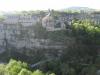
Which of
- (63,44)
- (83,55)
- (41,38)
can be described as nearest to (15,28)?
(41,38)

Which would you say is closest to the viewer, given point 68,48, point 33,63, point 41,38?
point 33,63

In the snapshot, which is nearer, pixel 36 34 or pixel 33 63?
pixel 33 63

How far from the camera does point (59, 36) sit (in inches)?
1035

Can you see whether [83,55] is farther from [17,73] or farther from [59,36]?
[17,73]

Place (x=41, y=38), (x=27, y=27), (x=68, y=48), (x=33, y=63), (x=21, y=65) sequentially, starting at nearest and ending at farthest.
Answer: (x=21, y=65)
(x=33, y=63)
(x=68, y=48)
(x=41, y=38)
(x=27, y=27)

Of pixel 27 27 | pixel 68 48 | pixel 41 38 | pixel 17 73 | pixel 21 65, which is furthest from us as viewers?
pixel 27 27

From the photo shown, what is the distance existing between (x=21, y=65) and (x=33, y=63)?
307cm

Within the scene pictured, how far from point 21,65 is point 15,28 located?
831 centimetres

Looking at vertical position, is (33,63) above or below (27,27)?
below

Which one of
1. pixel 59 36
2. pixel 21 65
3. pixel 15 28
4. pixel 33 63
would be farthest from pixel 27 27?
pixel 21 65

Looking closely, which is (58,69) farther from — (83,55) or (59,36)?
(59,36)

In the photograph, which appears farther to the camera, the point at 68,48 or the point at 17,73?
the point at 68,48

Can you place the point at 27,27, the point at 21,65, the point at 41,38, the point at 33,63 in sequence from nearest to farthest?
the point at 21,65, the point at 33,63, the point at 41,38, the point at 27,27

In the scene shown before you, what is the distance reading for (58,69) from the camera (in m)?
20.9
